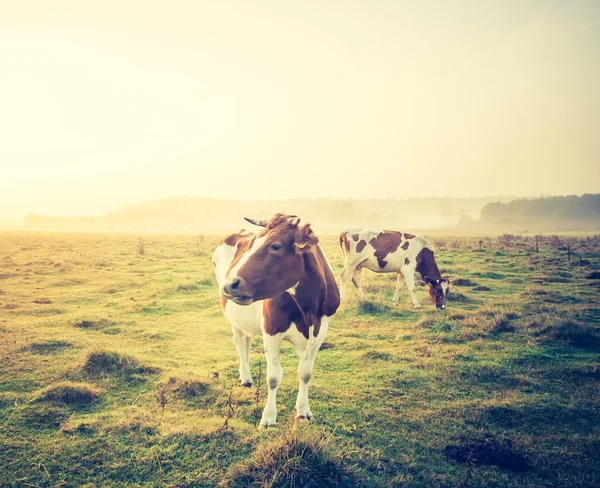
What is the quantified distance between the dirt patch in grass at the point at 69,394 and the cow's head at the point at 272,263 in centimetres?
335

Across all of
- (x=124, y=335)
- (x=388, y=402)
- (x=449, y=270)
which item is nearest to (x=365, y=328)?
(x=388, y=402)

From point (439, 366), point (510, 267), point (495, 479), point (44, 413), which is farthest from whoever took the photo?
point (510, 267)

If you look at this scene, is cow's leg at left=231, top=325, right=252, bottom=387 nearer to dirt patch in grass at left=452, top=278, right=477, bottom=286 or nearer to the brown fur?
the brown fur

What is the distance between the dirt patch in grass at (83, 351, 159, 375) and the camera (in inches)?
264

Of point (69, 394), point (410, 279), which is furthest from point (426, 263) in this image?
point (69, 394)

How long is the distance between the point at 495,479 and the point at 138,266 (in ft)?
63.5

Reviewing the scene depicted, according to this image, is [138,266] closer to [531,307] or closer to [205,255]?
[205,255]

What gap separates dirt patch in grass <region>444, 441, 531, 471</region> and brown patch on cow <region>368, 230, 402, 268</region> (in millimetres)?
9433

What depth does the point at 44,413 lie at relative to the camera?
17.1 feet

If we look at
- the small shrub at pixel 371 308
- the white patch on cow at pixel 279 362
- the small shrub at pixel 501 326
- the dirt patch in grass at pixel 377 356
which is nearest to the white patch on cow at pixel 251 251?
the white patch on cow at pixel 279 362

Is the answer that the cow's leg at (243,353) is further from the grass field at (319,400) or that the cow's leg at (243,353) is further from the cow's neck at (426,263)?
the cow's neck at (426,263)

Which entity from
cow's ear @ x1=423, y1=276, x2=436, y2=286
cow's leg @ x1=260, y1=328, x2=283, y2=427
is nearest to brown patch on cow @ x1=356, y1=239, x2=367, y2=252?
cow's ear @ x1=423, y1=276, x2=436, y2=286

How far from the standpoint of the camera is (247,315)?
18.4ft

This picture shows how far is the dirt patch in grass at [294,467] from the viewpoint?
12.3ft
